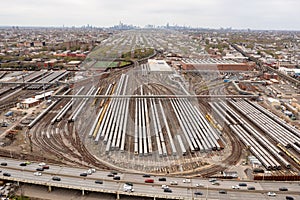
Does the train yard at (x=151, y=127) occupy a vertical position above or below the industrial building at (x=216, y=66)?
below

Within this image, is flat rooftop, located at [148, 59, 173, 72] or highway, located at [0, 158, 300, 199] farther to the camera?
flat rooftop, located at [148, 59, 173, 72]

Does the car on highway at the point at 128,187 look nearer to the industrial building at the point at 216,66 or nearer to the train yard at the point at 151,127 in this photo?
the train yard at the point at 151,127

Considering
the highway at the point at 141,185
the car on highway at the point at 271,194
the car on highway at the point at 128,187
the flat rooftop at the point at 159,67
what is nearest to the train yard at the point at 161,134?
the highway at the point at 141,185

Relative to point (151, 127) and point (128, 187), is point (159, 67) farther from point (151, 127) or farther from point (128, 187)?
point (128, 187)

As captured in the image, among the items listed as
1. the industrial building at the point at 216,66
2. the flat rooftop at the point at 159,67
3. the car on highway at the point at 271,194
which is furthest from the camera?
the industrial building at the point at 216,66

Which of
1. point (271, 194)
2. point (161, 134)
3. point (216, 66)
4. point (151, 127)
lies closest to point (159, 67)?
point (216, 66)

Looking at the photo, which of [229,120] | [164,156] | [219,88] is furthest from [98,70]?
[164,156]

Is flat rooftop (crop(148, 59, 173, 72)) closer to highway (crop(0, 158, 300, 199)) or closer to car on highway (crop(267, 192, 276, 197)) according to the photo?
highway (crop(0, 158, 300, 199))

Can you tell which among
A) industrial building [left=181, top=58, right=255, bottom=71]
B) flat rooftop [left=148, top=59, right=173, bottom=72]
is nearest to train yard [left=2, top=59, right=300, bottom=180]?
flat rooftop [left=148, top=59, right=173, bottom=72]
